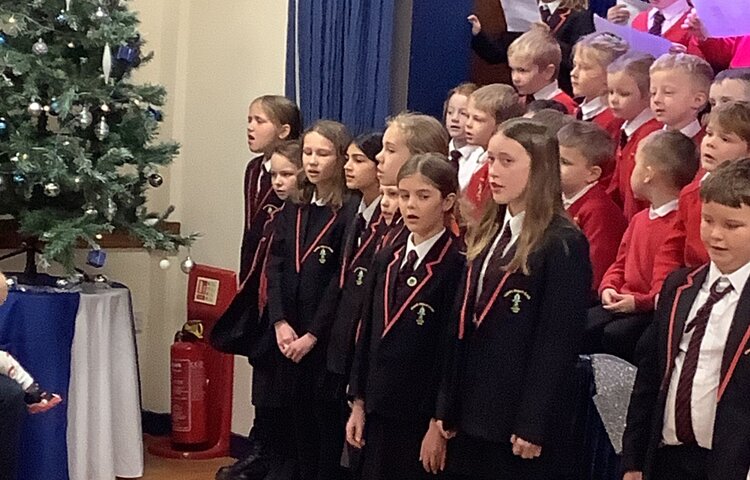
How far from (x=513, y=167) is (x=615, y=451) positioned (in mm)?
790

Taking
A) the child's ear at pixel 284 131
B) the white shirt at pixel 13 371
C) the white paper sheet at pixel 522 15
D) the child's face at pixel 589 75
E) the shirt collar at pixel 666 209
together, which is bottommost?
the white shirt at pixel 13 371

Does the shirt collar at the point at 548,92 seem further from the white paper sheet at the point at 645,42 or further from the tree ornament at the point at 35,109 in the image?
the tree ornament at the point at 35,109

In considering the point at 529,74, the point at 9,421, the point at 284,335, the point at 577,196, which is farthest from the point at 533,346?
the point at 9,421

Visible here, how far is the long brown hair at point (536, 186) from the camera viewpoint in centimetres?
264

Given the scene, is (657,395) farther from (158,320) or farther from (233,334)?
(158,320)

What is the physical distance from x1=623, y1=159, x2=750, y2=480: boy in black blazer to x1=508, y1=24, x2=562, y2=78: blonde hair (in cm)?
146

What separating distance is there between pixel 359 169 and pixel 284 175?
0.39 m

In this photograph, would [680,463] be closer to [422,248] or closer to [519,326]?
[519,326]

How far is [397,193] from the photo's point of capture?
10.2ft

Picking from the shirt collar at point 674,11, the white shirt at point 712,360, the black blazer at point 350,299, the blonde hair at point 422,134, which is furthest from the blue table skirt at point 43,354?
the white shirt at point 712,360

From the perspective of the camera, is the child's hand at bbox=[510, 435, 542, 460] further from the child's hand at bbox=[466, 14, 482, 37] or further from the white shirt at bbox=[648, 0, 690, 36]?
the child's hand at bbox=[466, 14, 482, 37]

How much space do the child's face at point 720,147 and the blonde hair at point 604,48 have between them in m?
0.82

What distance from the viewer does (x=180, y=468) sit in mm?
4402

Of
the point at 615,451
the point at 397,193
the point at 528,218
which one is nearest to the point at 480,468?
the point at 615,451
